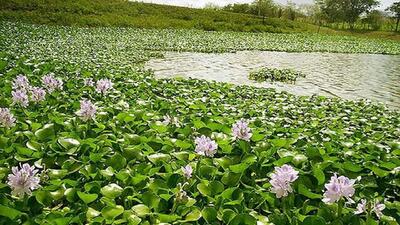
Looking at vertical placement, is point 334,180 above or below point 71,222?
above

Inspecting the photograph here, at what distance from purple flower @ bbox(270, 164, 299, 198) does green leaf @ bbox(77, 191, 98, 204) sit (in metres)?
1.04

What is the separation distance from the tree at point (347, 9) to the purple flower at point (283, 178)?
2460 inches

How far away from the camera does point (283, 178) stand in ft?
6.64

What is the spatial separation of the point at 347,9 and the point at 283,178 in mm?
66726

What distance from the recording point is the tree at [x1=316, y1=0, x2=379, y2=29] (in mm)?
59406

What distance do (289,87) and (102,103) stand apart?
583 cm

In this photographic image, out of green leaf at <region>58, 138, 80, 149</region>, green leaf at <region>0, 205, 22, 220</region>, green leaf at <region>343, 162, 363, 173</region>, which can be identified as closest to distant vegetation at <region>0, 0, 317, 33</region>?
green leaf at <region>58, 138, 80, 149</region>

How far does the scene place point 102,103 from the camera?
Result: 4789mm

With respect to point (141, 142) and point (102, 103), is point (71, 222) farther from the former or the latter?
point (102, 103)

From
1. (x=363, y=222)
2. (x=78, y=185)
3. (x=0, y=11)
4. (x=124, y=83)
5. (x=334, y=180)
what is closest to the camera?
(x=334, y=180)

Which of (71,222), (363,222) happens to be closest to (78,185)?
(71,222)

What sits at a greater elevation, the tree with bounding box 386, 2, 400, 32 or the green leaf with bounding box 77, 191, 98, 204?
the tree with bounding box 386, 2, 400, 32

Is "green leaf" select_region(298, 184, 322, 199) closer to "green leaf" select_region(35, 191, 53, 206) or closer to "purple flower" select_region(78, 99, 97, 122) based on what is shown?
"green leaf" select_region(35, 191, 53, 206)

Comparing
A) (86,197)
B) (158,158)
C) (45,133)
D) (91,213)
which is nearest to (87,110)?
(45,133)
